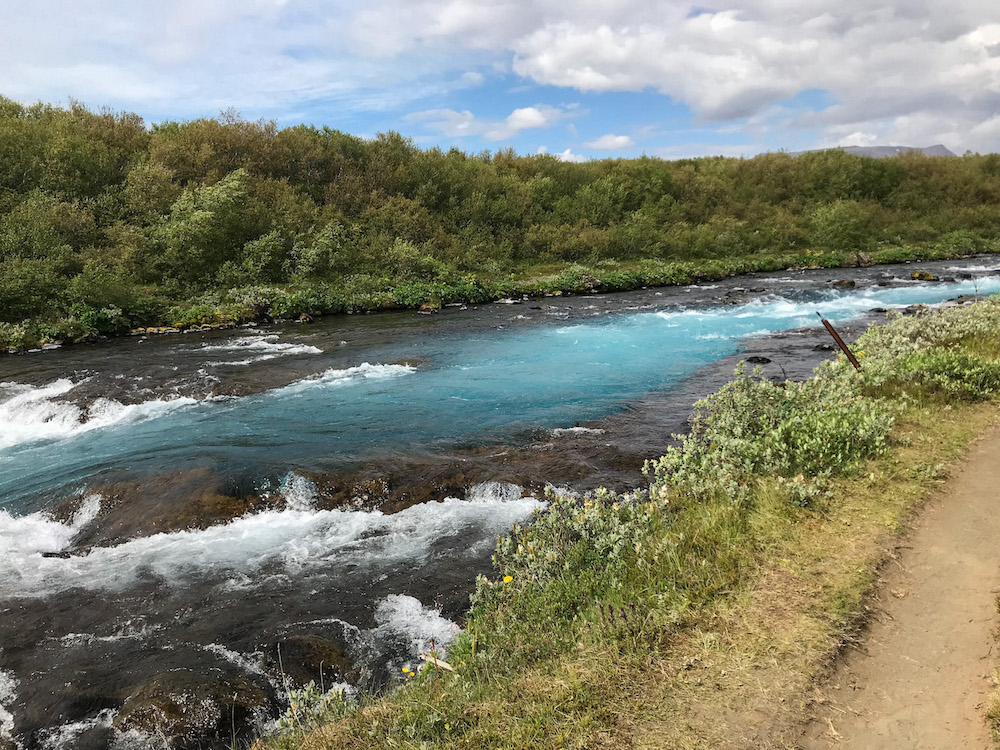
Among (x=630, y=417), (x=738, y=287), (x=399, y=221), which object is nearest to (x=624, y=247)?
(x=738, y=287)

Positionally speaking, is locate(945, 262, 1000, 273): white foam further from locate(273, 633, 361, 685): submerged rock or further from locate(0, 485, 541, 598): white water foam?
locate(273, 633, 361, 685): submerged rock

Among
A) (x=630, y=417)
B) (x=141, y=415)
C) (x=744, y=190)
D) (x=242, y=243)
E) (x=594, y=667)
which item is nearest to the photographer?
(x=594, y=667)

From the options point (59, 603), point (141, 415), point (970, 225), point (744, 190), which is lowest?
point (59, 603)

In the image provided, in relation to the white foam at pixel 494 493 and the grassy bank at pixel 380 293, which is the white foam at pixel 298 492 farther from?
the grassy bank at pixel 380 293

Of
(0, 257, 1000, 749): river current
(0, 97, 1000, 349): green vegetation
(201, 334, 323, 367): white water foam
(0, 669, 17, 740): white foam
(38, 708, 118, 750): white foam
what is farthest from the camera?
(0, 97, 1000, 349): green vegetation

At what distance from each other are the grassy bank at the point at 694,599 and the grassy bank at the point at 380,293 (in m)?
24.5

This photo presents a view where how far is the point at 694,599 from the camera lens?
525 centimetres

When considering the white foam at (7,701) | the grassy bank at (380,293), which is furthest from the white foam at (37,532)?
the grassy bank at (380,293)

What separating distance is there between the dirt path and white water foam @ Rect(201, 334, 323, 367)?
18.7 meters

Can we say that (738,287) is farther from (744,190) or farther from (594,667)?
(594,667)

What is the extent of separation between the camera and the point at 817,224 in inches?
2066

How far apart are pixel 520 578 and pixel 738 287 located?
3381cm

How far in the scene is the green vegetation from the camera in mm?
29266

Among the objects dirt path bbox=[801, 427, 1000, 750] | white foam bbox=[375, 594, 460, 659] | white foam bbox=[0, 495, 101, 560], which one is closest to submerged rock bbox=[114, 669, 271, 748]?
white foam bbox=[375, 594, 460, 659]
